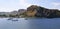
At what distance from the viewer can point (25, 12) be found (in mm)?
5434

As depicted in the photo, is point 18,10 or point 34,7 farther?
point 34,7

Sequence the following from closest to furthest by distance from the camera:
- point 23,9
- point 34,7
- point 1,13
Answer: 1. point 1,13
2. point 23,9
3. point 34,7

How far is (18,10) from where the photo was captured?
202 inches

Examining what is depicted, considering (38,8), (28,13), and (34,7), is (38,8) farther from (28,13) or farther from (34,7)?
(28,13)

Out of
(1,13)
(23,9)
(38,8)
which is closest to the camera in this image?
(1,13)

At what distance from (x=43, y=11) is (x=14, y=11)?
208cm

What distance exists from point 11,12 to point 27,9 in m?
0.84

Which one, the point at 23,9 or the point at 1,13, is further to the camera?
the point at 23,9

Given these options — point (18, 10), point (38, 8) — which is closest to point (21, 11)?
point (18, 10)

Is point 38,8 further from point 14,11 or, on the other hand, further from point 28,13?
point 14,11

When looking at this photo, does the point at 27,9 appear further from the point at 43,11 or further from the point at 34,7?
the point at 43,11

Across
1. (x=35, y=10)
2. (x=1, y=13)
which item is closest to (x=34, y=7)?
(x=35, y=10)

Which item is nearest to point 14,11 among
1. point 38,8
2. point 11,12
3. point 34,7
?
point 11,12

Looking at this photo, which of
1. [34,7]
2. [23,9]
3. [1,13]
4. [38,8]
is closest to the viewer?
[1,13]
